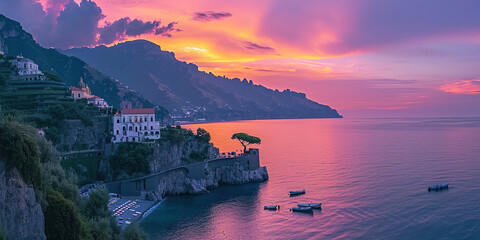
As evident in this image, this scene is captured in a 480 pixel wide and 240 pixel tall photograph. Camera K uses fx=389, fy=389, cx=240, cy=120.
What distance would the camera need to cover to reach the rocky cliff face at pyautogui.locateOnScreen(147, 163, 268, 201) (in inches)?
3471

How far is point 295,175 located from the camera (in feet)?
366

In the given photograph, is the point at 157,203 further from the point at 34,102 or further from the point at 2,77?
the point at 2,77

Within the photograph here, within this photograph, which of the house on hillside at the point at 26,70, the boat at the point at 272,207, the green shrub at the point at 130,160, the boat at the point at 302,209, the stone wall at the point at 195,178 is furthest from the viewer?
the house on hillside at the point at 26,70

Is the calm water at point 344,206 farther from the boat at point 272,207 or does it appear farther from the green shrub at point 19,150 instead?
the green shrub at point 19,150

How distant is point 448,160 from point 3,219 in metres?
132

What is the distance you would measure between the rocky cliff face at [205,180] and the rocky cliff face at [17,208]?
5664 cm

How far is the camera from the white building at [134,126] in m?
94.0

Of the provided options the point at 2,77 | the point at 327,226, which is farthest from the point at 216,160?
the point at 2,77

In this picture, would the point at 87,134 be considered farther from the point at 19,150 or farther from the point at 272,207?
the point at 19,150

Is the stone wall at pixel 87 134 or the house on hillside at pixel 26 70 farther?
the house on hillside at pixel 26 70

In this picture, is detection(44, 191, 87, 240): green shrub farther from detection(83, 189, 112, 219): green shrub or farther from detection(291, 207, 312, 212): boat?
detection(291, 207, 312, 212): boat

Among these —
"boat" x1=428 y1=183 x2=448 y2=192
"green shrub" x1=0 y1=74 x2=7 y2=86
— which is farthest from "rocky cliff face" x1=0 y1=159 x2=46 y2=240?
"green shrub" x1=0 y1=74 x2=7 y2=86

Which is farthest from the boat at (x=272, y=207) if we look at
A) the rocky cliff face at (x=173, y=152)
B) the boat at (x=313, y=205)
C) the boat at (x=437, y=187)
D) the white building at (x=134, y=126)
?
the boat at (x=437, y=187)

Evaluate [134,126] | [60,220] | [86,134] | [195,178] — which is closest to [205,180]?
[195,178]
